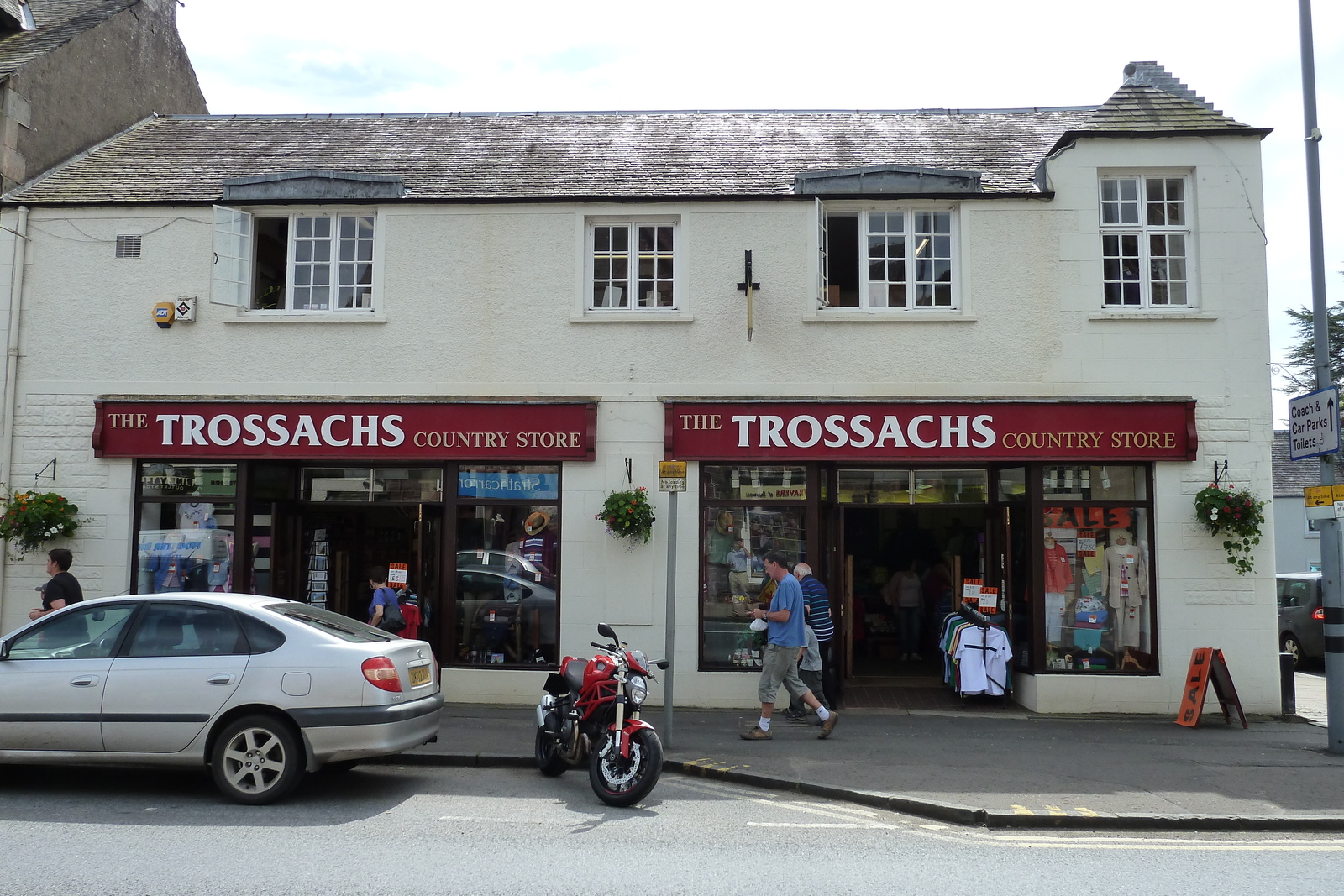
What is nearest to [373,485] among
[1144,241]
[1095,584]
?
[1095,584]

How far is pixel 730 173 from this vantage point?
513 inches

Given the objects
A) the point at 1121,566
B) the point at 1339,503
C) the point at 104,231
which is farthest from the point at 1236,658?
the point at 104,231

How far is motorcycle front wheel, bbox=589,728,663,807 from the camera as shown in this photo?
7.57m

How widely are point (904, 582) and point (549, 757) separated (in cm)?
792

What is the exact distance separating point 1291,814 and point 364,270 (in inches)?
427

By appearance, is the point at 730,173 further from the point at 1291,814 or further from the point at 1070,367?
the point at 1291,814

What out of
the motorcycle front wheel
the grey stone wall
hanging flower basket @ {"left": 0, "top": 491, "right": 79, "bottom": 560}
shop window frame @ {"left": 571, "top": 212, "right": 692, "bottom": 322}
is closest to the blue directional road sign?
shop window frame @ {"left": 571, "top": 212, "right": 692, "bottom": 322}

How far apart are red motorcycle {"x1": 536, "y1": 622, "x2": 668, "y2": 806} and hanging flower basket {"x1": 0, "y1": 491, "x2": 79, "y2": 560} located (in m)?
6.96

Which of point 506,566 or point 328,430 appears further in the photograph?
point 506,566

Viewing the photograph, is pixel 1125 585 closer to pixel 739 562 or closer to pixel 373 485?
pixel 739 562

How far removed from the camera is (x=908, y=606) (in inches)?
597

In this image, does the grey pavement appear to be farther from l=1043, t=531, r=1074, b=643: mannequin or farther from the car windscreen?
the car windscreen

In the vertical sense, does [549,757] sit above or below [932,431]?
below

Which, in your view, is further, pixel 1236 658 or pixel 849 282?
pixel 849 282
